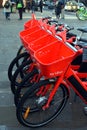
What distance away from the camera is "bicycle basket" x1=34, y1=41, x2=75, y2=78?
3.89 m

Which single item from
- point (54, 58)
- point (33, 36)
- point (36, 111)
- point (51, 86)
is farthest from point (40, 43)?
point (36, 111)

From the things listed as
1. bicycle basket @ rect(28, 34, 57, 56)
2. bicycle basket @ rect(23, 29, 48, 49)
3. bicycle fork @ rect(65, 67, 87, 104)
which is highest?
bicycle basket @ rect(28, 34, 57, 56)

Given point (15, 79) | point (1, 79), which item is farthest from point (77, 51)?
point (1, 79)

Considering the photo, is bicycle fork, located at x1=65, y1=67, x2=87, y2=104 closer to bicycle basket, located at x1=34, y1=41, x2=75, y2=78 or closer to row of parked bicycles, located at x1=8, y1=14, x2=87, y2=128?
row of parked bicycles, located at x1=8, y1=14, x2=87, y2=128

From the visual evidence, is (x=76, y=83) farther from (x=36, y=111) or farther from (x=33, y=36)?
(x=33, y=36)

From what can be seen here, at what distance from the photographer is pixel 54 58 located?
422 centimetres

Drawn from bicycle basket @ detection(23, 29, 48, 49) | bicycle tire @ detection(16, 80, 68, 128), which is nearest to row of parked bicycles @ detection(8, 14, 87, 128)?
bicycle tire @ detection(16, 80, 68, 128)

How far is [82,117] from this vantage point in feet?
15.4

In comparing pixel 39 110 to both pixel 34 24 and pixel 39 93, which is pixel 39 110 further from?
pixel 34 24

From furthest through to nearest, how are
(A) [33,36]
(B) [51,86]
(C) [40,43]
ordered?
1. (A) [33,36]
2. (C) [40,43]
3. (B) [51,86]

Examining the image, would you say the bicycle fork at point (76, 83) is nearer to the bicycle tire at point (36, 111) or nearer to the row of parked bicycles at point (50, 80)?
the row of parked bicycles at point (50, 80)

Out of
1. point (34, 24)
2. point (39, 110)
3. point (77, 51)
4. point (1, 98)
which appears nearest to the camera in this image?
point (77, 51)

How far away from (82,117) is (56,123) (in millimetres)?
421

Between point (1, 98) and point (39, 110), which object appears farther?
point (1, 98)
